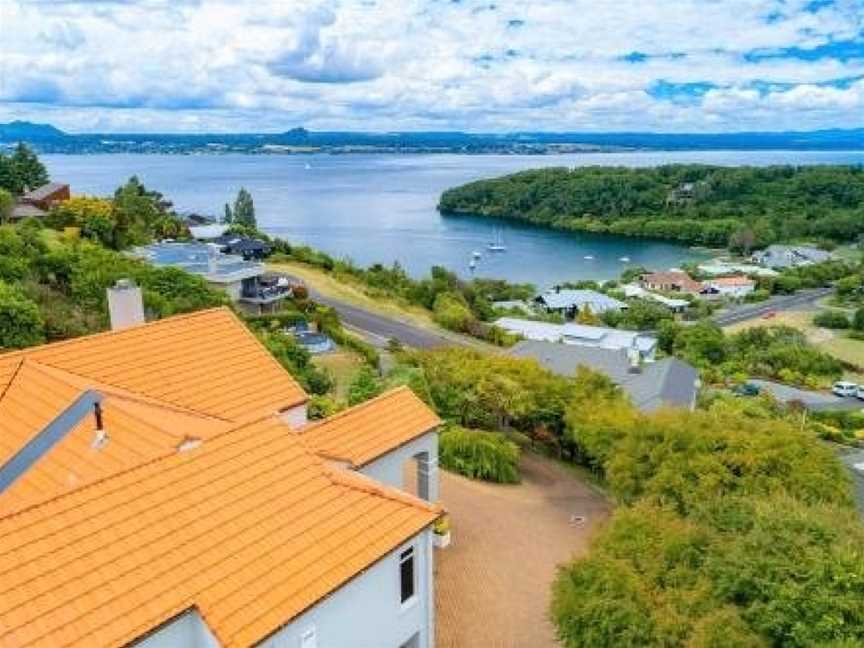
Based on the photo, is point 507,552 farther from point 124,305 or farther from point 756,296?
point 756,296

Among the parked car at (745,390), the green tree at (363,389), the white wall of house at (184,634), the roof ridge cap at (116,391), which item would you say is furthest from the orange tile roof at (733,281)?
the white wall of house at (184,634)

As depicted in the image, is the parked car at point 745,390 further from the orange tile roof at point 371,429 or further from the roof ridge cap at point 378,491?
the roof ridge cap at point 378,491

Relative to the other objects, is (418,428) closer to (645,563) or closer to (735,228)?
(645,563)

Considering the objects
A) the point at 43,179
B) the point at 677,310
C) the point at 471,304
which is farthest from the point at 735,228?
the point at 43,179

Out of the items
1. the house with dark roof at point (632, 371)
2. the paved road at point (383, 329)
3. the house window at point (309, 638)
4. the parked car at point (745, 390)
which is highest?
the house window at point (309, 638)

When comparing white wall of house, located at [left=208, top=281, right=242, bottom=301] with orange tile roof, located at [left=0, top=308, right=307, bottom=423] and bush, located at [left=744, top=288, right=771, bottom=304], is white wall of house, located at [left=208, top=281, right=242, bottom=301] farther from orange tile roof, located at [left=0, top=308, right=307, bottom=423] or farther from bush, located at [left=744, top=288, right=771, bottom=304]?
bush, located at [left=744, top=288, right=771, bottom=304]

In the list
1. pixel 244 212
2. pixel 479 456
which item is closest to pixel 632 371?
pixel 479 456
